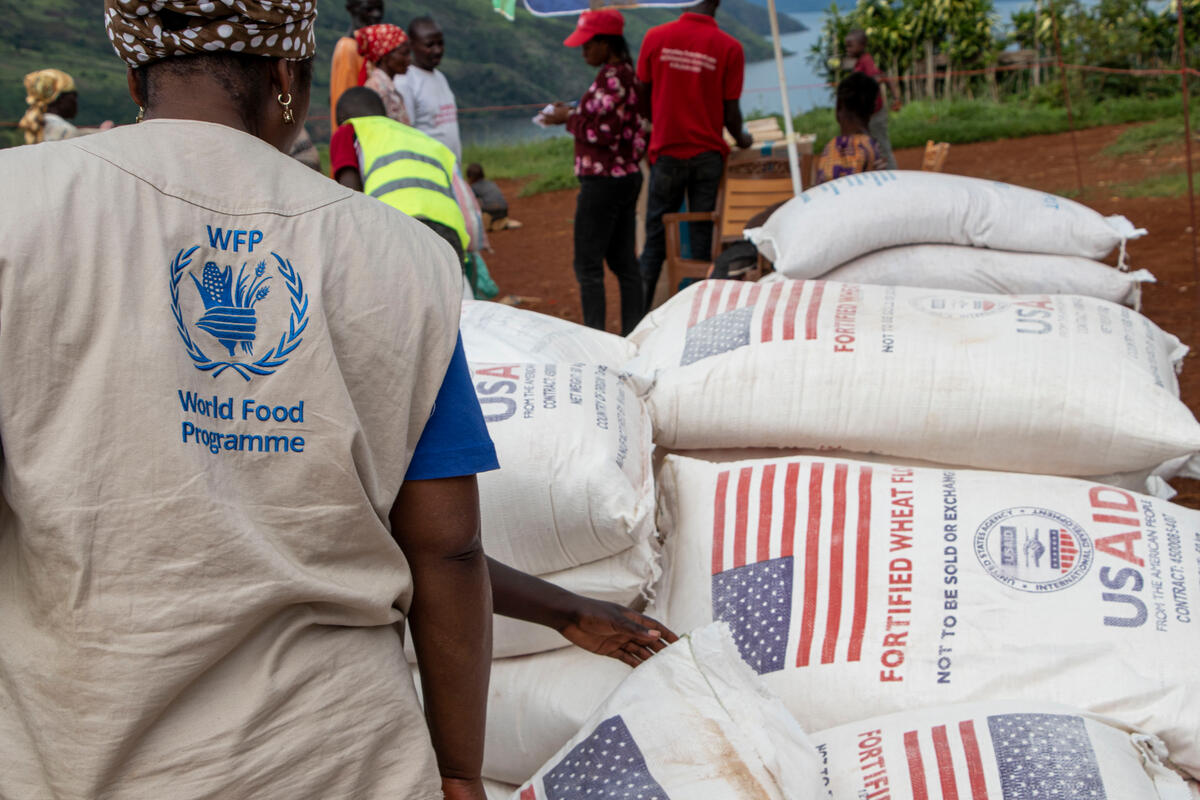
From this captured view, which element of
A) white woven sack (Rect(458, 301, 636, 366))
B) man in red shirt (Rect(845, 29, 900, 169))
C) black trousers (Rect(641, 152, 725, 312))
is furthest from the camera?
man in red shirt (Rect(845, 29, 900, 169))

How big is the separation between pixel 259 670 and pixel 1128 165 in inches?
329

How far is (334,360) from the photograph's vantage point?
0.82 meters

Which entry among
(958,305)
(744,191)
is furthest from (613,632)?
(744,191)

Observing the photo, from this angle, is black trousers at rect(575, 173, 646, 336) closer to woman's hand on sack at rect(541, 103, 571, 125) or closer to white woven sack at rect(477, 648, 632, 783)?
woman's hand on sack at rect(541, 103, 571, 125)

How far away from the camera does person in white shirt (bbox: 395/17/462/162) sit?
15.3 feet

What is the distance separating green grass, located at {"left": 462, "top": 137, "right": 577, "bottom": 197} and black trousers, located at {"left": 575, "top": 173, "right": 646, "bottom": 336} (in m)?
5.71

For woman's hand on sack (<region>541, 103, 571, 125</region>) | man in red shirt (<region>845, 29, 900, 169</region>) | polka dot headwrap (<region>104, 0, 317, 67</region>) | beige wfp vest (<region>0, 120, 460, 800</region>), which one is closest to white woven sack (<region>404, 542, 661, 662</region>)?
beige wfp vest (<region>0, 120, 460, 800</region>)

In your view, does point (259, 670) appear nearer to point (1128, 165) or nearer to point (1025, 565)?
point (1025, 565)

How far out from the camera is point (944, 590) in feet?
5.23

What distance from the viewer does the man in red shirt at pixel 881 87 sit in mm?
4793

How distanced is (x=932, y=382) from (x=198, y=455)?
1507mm

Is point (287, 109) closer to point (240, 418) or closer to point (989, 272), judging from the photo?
point (240, 418)

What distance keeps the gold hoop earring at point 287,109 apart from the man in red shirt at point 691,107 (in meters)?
3.29

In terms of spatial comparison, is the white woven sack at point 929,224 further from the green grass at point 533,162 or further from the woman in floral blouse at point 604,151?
the green grass at point 533,162
